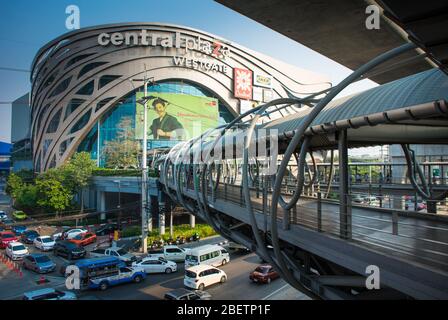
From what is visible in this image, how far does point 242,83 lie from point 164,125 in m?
17.8

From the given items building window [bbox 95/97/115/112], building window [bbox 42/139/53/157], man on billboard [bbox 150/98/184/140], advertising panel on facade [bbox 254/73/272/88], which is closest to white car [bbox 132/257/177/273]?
man on billboard [bbox 150/98/184/140]

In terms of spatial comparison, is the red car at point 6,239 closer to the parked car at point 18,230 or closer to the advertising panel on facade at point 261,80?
the parked car at point 18,230

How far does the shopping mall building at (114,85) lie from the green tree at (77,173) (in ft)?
41.8

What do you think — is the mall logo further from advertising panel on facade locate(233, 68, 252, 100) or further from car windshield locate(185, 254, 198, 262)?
car windshield locate(185, 254, 198, 262)

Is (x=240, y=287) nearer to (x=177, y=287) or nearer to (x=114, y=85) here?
(x=177, y=287)

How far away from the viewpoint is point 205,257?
17531mm

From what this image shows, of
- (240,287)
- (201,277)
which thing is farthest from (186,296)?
(240,287)

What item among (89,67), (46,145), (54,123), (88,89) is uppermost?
(89,67)

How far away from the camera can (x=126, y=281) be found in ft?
50.7

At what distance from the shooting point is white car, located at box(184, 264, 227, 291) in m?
14.4

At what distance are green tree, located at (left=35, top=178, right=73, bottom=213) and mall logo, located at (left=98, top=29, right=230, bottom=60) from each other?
88.5 ft
